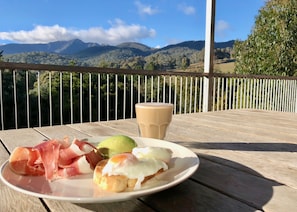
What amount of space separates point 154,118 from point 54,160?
426 millimetres

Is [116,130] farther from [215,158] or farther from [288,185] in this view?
[288,185]

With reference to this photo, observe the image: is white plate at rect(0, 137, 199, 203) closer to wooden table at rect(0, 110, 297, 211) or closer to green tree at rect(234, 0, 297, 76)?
wooden table at rect(0, 110, 297, 211)

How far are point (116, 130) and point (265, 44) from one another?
356 inches

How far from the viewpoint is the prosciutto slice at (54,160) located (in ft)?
1.89

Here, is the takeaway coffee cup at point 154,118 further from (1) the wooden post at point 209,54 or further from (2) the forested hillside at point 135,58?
(1) the wooden post at point 209,54

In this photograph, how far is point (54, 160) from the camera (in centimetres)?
58

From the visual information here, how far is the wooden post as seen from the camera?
4.00 meters

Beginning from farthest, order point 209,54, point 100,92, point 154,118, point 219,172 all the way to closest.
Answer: point 209,54 → point 100,92 → point 154,118 → point 219,172

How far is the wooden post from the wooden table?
285 cm

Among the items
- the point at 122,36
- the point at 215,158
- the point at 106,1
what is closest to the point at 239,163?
the point at 215,158

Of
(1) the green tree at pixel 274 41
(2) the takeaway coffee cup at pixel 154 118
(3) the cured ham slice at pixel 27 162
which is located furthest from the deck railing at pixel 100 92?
(1) the green tree at pixel 274 41

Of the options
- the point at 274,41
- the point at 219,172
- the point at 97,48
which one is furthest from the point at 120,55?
the point at 219,172

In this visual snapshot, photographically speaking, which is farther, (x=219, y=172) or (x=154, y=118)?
(x=154, y=118)

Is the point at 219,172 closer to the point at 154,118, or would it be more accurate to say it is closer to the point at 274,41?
the point at 154,118
